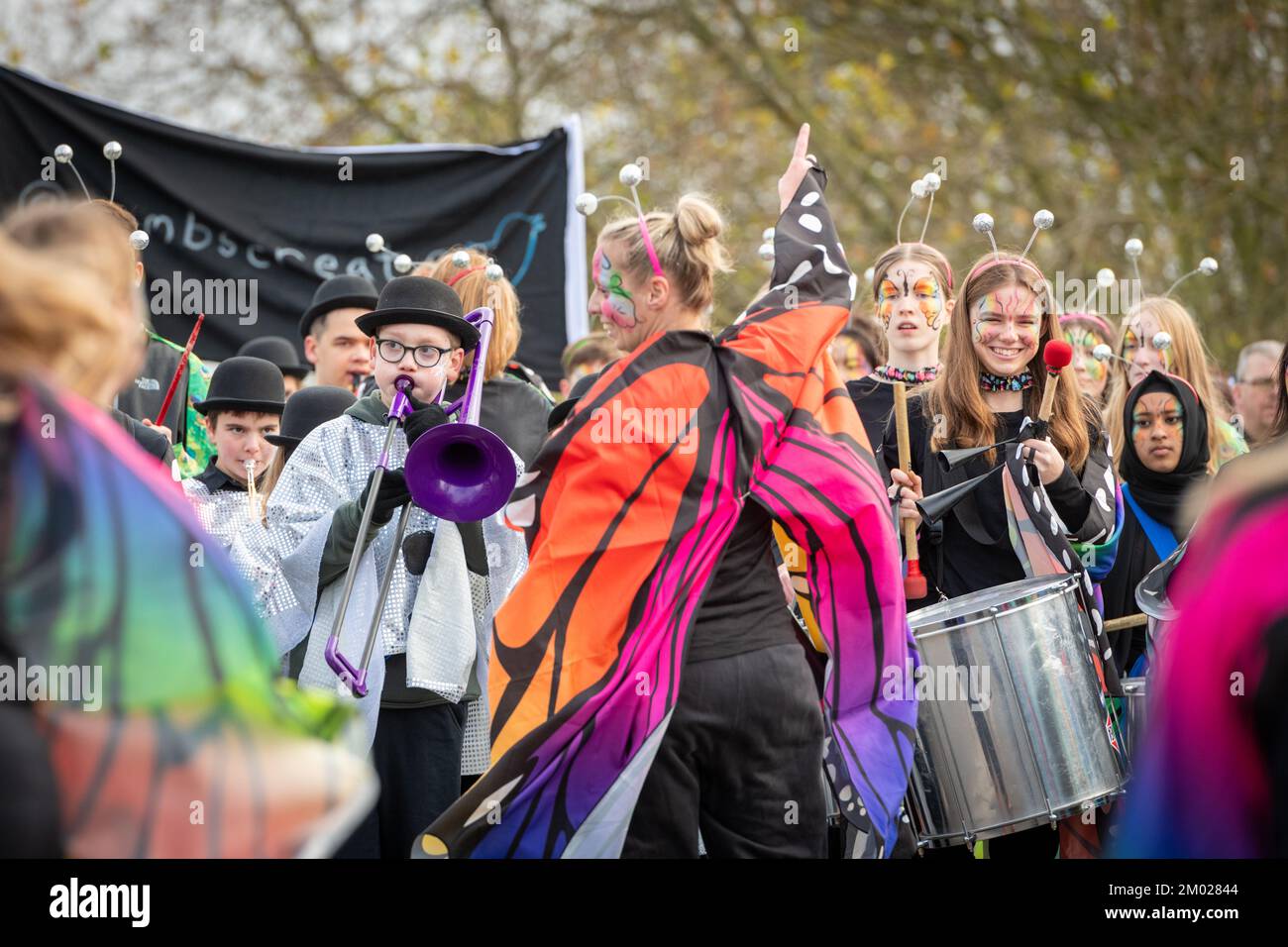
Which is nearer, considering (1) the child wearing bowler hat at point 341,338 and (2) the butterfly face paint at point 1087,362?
(1) the child wearing bowler hat at point 341,338

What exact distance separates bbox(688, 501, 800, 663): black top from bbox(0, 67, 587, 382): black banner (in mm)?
4376

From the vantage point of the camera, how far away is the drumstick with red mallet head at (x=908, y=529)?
191 inches

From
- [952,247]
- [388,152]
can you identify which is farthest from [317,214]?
[952,247]

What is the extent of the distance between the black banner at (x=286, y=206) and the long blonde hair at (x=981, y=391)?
3.40 meters

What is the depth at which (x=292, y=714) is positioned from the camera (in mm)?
2291

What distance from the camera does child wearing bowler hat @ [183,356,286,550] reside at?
557 cm

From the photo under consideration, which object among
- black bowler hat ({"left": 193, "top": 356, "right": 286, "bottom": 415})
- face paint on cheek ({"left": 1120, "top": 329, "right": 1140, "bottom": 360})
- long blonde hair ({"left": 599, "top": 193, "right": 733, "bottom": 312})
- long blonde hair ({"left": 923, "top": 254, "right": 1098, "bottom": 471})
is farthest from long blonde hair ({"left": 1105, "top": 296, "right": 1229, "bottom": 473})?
black bowler hat ({"left": 193, "top": 356, "right": 286, "bottom": 415})

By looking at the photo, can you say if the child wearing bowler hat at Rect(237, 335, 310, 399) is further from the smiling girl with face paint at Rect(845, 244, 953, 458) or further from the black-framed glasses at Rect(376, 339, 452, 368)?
the smiling girl with face paint at Rect(845, 244, 953, 458)

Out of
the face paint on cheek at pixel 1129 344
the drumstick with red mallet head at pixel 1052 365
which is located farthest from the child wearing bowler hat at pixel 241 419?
the face paint on cheek at pixel 1129 344

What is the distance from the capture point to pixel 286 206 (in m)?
8.34

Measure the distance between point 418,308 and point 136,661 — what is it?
8.40 feet

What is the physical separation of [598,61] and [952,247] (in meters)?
4.04

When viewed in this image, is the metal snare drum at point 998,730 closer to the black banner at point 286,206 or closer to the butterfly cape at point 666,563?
the butterfly cape at point 666,563

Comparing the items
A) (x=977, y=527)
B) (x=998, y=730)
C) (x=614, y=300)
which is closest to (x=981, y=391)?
(x=977, y=527)
